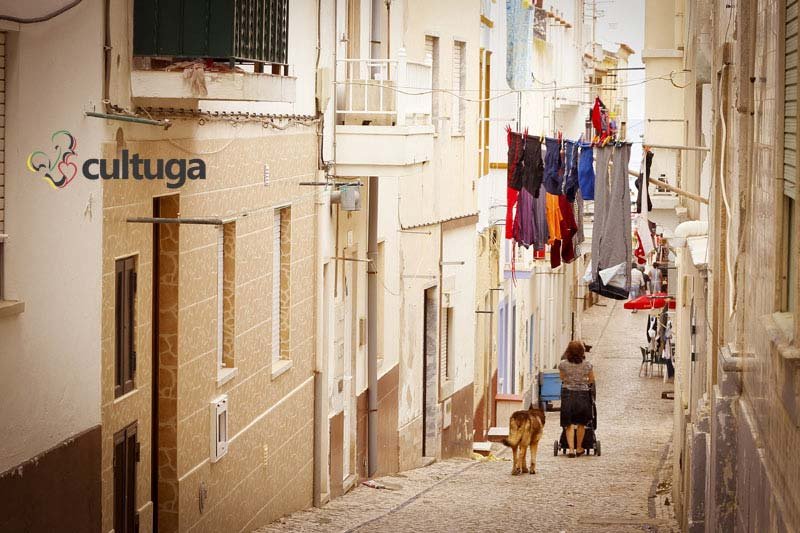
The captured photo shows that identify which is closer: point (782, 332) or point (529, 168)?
point (782, 332)

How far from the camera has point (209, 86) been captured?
1017 cm

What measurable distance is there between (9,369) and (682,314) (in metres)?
12.9

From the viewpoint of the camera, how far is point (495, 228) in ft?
94.5

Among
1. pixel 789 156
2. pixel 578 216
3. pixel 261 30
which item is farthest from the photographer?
Answer: pixel 578 216

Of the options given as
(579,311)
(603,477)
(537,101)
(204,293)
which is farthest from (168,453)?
(579,311)

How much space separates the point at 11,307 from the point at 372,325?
10631 mm

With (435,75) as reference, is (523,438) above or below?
below

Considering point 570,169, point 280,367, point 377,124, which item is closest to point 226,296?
point 280,367

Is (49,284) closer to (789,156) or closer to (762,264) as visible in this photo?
(762,264)

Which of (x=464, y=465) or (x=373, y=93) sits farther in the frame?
(x=464, y=465)

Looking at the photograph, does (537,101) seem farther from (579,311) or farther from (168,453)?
(168,453)

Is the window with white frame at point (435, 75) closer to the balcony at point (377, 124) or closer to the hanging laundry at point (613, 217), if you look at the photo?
the balcony at point (377, 124)

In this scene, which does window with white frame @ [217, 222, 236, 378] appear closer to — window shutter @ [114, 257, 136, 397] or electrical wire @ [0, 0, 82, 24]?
window shutter @ [114, 257, 136, 397]

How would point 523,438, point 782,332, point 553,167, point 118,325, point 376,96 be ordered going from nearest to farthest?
point 782,332 < point 118,325 < point 376,96 < point 553,167 < point 523,438
